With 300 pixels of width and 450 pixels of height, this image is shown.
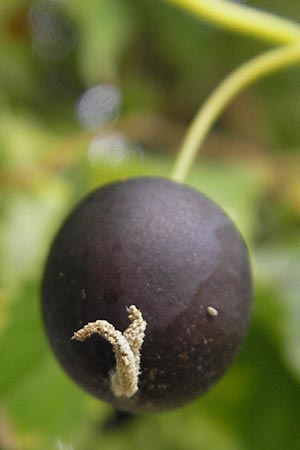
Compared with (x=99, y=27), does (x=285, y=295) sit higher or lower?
lower

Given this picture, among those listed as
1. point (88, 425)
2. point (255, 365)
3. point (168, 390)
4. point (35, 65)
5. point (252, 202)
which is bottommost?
point (168, 390)

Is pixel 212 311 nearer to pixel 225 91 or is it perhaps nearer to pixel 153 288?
pixel 153 288

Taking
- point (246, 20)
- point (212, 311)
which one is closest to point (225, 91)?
point (246, 20)

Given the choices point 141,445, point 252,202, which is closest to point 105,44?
point 252,202

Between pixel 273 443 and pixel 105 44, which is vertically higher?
pixel 105 44

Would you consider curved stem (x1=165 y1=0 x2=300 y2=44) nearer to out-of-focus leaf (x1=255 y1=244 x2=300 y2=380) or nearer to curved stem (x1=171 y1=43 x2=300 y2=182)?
curved stem (x1=171 y1=43 x2=300 y2=182)

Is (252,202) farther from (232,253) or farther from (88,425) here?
(232,253)

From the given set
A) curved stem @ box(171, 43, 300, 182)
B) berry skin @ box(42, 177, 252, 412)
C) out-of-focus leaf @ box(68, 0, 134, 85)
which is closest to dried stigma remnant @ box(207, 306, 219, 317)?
berry skin @ box(42, 177, 252, 412)
